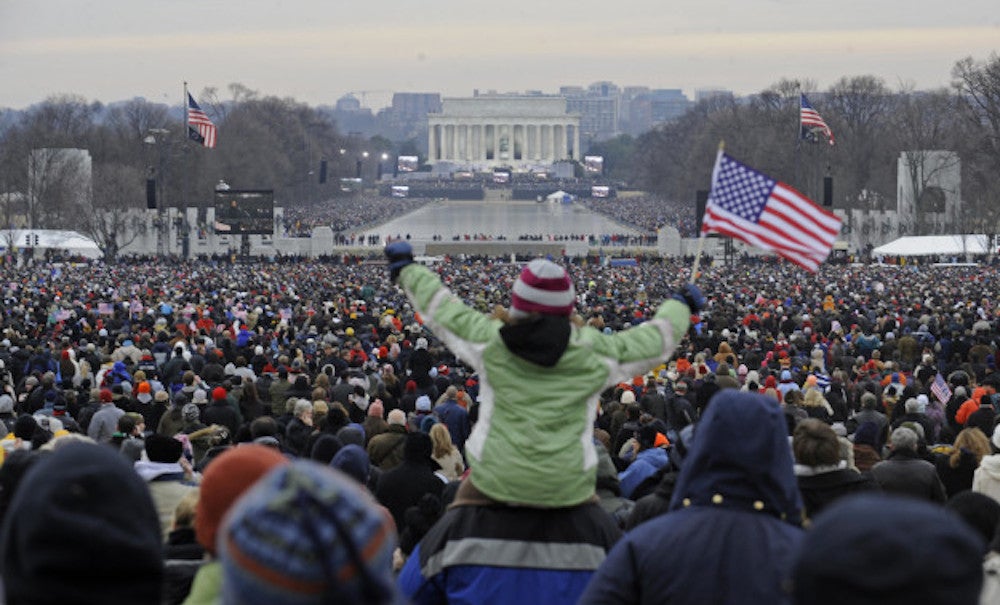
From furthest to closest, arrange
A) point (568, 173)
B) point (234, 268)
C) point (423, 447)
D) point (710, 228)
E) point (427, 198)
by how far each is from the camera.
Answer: point (568, 173)
point (427, 198)
point (234, 268)
point (423, 447)
point (710, 228)

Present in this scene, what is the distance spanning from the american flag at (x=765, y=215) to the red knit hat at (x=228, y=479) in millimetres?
4276

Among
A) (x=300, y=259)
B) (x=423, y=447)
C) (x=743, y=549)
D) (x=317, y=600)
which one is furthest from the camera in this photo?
(x=300, y=259)

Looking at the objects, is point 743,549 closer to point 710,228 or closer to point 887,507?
point 887,507

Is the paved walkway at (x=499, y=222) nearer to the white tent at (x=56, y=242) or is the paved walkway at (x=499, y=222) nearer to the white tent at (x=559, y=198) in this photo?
the white tent at (x=559, y=198)

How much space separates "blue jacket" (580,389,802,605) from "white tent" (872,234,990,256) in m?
61.2

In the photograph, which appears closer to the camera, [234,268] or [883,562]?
[883,562]

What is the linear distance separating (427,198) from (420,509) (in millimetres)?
155831

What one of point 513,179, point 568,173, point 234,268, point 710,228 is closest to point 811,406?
point 710,228

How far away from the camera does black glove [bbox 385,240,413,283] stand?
564 centimetres

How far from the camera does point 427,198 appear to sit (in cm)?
16325

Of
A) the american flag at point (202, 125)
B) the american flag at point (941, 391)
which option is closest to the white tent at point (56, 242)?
the american flag at point (202, 125)

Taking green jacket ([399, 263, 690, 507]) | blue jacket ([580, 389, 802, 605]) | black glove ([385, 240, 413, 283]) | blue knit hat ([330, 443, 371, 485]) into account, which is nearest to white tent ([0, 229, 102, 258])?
blue knit hat ([330, 443, 371, 485])

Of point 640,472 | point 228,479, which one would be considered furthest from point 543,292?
point 640,472

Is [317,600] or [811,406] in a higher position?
[317,600]
